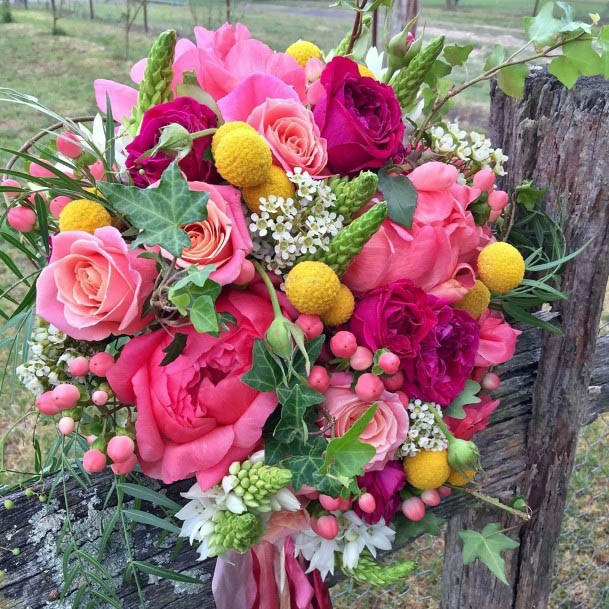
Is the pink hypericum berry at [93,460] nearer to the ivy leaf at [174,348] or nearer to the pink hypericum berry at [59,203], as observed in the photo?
the ivy leaf at [174,348]

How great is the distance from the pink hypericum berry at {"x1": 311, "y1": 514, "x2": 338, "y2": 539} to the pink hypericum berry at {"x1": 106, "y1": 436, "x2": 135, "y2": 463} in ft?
0.85

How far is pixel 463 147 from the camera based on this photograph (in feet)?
3.01

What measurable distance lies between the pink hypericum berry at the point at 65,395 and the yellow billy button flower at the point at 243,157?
11.1 inches

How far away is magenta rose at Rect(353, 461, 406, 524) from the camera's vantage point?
31.7 inches

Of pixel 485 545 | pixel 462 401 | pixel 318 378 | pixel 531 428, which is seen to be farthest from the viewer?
pixel 531 428

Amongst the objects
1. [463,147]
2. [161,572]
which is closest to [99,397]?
[161,572]

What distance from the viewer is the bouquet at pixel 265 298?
0.68 m

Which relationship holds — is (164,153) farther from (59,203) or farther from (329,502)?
(329,502)

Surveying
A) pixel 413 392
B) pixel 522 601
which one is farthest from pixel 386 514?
pixel 522 601

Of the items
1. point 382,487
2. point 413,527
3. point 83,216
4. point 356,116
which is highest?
point 356,116

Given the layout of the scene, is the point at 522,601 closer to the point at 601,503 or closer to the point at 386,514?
the point at 386,514

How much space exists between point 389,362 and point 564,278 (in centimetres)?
52

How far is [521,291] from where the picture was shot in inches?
37.3

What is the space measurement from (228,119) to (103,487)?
0.49m
